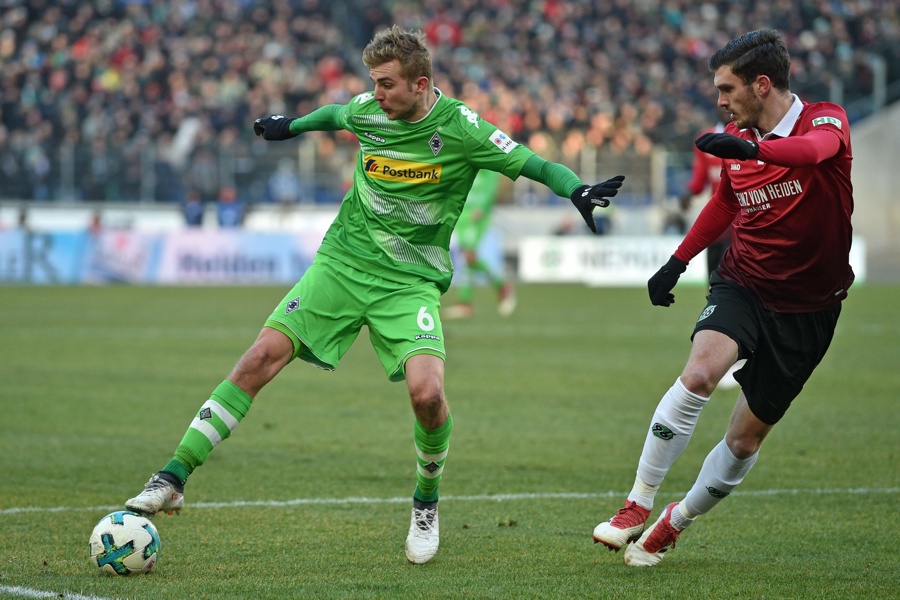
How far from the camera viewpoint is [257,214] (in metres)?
31.0

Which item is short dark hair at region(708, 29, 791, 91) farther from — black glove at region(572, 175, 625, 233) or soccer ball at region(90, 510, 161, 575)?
soccer ball at region(90, 510, 161, 575)

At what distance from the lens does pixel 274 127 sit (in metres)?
6.22

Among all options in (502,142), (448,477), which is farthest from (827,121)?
(448,477)

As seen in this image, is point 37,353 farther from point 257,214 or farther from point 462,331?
point 257,214

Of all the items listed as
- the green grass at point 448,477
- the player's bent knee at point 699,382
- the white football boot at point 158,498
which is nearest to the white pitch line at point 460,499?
the green grass at point 448,477

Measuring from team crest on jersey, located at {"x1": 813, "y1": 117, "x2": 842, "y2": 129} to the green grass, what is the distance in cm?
182

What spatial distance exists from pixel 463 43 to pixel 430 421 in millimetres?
31621

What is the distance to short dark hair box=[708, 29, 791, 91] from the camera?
526 centimetres

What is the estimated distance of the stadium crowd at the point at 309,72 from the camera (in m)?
31.2

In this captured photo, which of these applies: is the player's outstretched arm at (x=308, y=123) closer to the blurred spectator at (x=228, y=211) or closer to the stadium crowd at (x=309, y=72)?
the blurred spectator at (x=228, y=211)

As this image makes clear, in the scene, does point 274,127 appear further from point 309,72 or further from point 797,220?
point 309,72

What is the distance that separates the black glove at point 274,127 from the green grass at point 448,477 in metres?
1.85

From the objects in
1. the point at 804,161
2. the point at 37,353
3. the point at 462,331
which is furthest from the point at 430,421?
the point at 462,331

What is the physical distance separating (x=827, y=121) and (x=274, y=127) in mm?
2568
